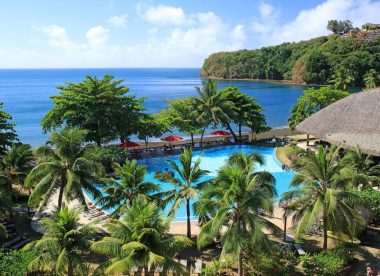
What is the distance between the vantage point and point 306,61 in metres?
135

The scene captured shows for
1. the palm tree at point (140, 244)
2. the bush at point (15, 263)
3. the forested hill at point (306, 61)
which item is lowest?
the bush at point (15, 263)

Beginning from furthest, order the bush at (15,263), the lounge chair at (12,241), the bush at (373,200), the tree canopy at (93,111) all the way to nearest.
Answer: the tree canopy at (93,111) → the bush at (373,200) → the lounge chair at (12,241) → the bush at (15,263)

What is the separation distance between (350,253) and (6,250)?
1708 centimetres

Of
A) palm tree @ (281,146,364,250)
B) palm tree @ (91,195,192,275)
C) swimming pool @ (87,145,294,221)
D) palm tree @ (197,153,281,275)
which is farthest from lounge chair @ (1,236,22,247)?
palm tree @ (281,146,364,250)

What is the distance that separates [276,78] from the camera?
166625 millimetres

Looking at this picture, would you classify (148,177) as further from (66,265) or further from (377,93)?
(377,93)

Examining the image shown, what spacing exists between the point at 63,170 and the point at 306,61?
418 feet

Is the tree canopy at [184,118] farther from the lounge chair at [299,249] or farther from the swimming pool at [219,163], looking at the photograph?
the lounge chair at [299,249]

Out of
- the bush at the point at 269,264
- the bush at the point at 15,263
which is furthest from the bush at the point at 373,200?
the bush at the point at 15,263

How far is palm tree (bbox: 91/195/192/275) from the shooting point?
13.2 m

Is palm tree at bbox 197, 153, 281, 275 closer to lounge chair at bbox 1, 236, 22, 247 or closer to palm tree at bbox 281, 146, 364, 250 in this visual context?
palm tree at bbox 281, 146, 364, 250

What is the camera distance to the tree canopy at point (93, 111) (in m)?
35.5

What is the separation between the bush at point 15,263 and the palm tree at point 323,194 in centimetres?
1174

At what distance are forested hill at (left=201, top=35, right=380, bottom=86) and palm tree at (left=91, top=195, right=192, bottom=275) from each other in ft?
307
